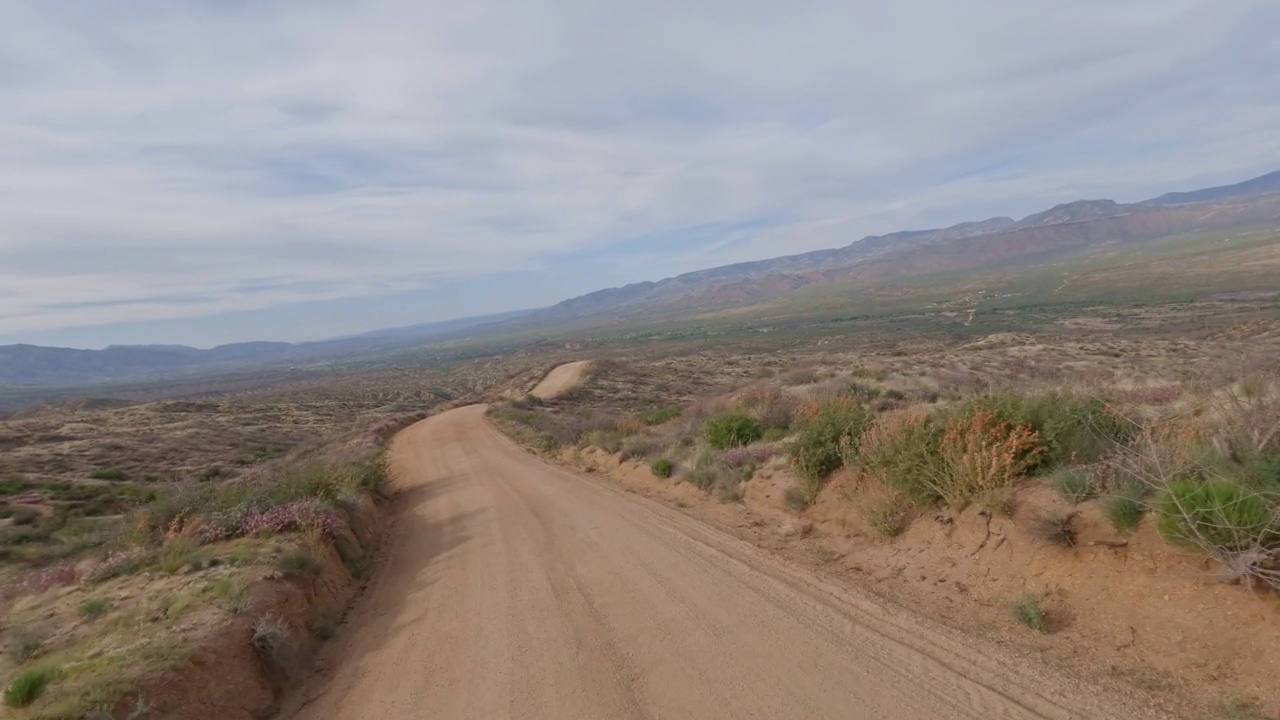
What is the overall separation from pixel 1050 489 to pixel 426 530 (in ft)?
34.1

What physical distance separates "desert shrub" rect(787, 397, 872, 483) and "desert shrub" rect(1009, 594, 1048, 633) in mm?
3828

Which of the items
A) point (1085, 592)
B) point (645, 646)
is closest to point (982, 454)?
point (1085, 592)

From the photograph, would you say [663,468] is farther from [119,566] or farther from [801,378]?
[801,378]

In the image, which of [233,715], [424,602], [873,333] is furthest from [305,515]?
[873,333]

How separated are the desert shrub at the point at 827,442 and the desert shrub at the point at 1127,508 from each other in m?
3.88

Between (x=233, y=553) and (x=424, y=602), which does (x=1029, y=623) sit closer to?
(x=424, y=602)

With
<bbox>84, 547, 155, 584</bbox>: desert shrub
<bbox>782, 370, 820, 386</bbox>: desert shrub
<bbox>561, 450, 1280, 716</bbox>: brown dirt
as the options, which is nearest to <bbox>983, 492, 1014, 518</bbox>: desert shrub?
<bbox>561, 450, 1280, 716</bbox>: brown dirt

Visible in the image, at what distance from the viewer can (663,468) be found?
1409 cm

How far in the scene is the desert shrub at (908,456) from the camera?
26.6ft

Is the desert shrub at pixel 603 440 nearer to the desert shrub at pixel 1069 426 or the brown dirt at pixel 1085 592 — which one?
the brown dirt at pixel 1085 592

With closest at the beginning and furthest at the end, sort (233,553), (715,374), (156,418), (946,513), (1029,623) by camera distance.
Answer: (1029,623), (946,513), (233,553), (156,418), (715,374)

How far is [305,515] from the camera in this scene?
11.2m

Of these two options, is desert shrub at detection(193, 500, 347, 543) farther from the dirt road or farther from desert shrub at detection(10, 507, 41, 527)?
desert shrub at detection(10, 507, 41, 527)

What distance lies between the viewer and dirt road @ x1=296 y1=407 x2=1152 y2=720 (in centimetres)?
507
